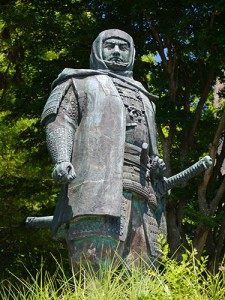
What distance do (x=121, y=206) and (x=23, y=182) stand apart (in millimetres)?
9632

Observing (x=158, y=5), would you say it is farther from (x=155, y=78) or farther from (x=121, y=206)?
(x=121, y=206)

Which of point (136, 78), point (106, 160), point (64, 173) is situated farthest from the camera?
point (136, 78)

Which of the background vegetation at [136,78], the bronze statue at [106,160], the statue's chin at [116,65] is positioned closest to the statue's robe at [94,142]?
the bronze statue at [106,160]

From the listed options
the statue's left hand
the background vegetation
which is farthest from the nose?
the background vegetation

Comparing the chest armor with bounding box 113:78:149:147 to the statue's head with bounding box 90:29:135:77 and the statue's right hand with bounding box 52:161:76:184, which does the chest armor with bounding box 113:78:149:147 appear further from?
the statue's right hand with bounding box 52:161:76:184

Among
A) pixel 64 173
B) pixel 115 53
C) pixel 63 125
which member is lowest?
pixel 64 173

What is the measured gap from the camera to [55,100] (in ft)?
27.2

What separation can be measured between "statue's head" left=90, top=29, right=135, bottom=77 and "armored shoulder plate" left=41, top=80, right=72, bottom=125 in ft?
1.42

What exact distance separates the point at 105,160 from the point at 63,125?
1.72ft

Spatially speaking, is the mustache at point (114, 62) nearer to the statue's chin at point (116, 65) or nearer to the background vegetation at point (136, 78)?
the statue's chin at point (116, 65)

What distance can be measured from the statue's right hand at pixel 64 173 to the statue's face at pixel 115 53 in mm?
1328

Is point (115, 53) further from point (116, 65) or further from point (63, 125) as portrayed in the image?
point (63, 125)

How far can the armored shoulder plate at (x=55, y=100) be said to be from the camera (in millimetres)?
8234

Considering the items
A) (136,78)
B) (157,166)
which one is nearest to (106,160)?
(157,166)
